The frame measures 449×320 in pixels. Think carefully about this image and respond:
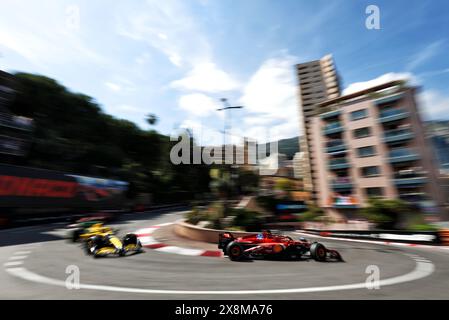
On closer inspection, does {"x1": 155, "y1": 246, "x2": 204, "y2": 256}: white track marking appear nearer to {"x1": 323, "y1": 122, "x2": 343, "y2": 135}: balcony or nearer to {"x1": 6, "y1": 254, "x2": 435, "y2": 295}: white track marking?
{"x1": 6, "y1": 254, "x2": 435, "y2": 295}: white track marking

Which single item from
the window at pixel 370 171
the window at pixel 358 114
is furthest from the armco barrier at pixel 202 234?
the window at pixel 358 114

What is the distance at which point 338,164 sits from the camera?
35000mm

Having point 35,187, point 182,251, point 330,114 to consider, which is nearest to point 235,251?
point 182,251

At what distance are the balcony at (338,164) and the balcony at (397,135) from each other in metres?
5.23

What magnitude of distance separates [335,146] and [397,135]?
723 cm

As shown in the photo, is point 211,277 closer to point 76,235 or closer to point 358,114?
point 76,235

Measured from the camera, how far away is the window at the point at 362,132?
33.3 m

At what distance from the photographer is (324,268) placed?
9727 millimetres

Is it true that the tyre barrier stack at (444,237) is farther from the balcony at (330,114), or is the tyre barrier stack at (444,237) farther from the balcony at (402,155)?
the balcony at (330,114)

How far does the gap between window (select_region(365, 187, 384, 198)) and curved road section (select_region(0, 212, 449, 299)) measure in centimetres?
2070
